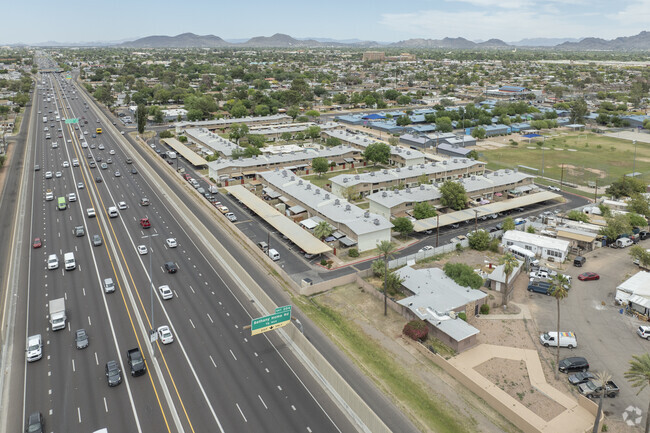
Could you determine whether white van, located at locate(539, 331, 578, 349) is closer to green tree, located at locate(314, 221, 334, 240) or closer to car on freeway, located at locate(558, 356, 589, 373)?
car on freeway, located at locate(558, 356, 589, 373)

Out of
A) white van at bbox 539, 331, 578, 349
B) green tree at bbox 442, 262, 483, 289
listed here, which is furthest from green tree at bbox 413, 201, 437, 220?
white van at bbox 539, 331, 578, 349

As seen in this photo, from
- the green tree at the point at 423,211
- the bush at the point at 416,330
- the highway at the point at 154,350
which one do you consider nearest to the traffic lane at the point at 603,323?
the bush at the point at 416,330

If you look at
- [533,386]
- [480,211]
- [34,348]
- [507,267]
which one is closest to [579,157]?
[480,211]

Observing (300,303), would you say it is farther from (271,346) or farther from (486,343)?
(486,343)

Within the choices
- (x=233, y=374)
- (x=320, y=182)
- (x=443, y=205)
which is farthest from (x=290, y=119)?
(x=233, y=374)

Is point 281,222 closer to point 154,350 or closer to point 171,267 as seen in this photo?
point 171,267

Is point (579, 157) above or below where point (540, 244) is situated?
above
